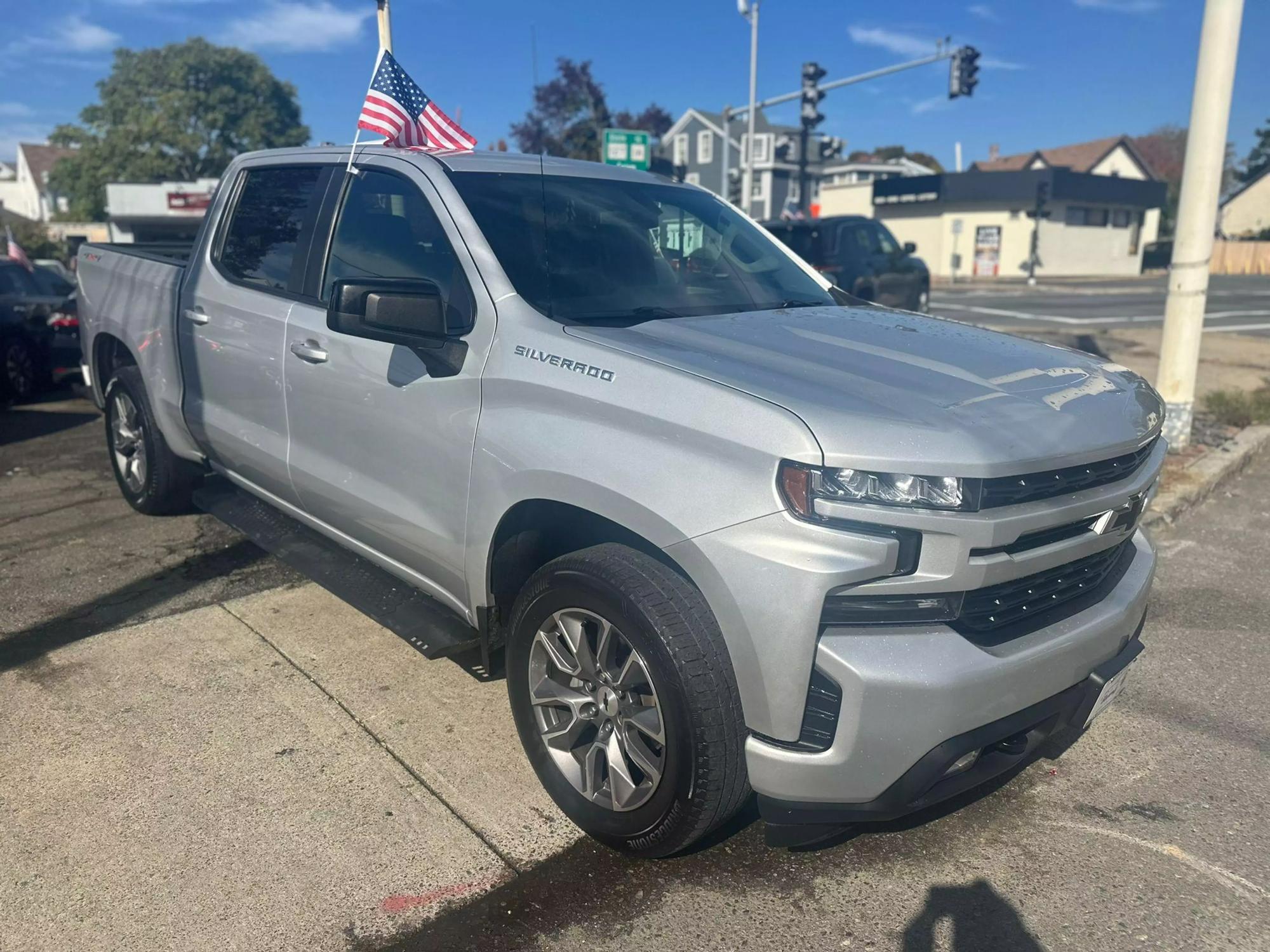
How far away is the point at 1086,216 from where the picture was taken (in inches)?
1866

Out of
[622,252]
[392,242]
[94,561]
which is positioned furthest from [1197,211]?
[94,561]

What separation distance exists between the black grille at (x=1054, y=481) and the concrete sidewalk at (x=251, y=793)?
1.58 m

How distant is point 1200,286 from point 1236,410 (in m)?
2.15

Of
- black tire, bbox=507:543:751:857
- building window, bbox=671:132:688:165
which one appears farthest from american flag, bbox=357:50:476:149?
building window, bbox=671:132:688:165

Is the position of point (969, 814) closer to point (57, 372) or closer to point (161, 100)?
point (57, 372)

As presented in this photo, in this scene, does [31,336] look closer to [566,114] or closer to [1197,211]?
[1197,211]

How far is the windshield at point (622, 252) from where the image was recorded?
327cm

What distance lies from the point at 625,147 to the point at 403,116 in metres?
12.2

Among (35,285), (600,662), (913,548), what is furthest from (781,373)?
(35,285)

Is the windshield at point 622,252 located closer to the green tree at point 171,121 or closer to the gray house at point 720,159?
the gray house at point 720,159

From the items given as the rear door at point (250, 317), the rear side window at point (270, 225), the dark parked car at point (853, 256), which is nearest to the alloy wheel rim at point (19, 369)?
the rear door at point (250, 317)

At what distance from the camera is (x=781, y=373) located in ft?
8.66

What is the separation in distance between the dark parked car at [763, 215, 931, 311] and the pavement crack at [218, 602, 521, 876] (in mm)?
12928

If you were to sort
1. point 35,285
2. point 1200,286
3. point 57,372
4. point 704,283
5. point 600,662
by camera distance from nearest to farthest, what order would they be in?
1. point 600,662
2. point 704,283
3. point 1200,286
4. point 57,372
5. point 35,285
